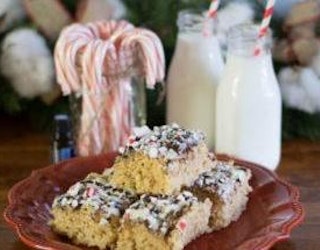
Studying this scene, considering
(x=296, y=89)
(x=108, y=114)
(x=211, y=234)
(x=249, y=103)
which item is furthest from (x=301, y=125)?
(x=211, y=234)

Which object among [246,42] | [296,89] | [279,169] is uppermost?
[246,42]

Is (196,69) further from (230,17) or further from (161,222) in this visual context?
(161,222)

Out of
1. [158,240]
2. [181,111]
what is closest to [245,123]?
[181,111]

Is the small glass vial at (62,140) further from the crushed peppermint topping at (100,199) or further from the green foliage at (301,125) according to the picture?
the green foliage at (301,125)

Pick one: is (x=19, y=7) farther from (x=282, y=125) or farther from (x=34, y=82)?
(x=282, y=125)

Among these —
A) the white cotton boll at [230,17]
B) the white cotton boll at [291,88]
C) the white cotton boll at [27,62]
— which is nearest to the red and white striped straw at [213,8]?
the white cotton boll at [230,17]

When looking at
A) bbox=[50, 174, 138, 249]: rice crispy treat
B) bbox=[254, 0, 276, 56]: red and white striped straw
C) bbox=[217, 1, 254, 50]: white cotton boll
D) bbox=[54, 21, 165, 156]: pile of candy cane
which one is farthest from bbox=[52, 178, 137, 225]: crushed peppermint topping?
bbox=[217, 1, 254, 50]: white cotton boll
